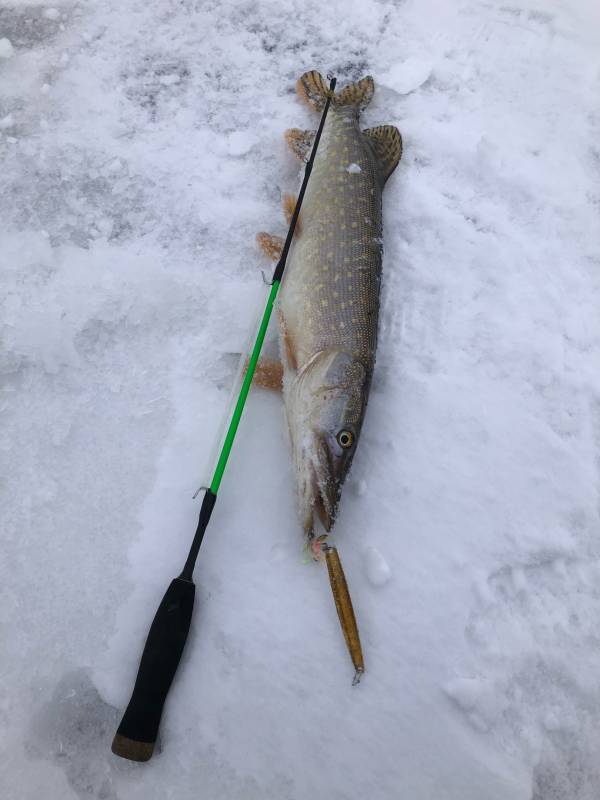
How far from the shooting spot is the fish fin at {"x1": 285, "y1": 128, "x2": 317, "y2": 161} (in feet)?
9.41

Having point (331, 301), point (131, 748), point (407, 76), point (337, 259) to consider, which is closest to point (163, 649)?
point (131, 748)

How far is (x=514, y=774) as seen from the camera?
1.86m

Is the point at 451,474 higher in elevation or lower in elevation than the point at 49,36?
lower

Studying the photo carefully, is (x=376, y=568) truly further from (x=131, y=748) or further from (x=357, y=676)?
(x=131, y=748)

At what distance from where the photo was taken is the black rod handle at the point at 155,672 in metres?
1.70

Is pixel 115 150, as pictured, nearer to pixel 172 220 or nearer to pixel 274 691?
pixel 172 220

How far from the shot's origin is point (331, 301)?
232 centimetres

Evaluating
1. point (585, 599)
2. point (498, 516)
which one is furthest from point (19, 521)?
point (585, 599)

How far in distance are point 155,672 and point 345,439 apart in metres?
1.01

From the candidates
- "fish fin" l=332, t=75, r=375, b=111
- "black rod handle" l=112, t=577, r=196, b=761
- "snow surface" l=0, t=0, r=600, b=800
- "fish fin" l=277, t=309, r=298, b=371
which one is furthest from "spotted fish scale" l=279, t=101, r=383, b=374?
"black rod handle" l=112, t=577, r=196, b=761

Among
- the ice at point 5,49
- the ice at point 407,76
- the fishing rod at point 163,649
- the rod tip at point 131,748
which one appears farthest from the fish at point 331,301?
the ice at point 5,49

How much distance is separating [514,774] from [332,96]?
3156 millimetres

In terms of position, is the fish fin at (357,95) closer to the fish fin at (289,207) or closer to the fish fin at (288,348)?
the fish fin at (289,207)

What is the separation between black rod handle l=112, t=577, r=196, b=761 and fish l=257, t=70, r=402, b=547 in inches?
19.8
